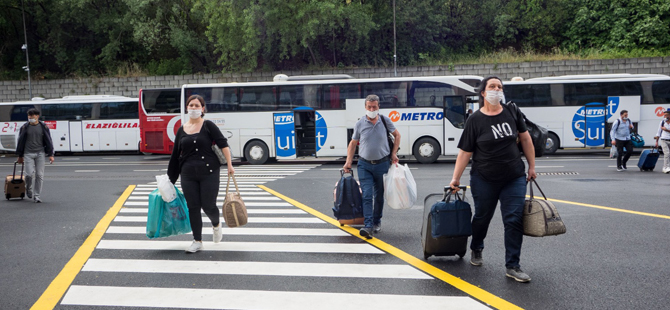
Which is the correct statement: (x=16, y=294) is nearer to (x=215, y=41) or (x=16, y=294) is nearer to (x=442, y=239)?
(x=442, y=239)

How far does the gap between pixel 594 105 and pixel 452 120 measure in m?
6.48

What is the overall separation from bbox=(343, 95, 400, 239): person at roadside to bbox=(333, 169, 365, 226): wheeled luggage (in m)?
0.20

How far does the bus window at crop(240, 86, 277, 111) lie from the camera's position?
827 inches

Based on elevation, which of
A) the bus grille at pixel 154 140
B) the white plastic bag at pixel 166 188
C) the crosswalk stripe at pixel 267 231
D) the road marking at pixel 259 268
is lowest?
the crosswalk stripe at pixel 267 231

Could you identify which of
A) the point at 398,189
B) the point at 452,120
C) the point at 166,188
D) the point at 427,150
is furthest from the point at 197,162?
the point at 452,120

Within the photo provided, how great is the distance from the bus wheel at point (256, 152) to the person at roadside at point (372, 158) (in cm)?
1392

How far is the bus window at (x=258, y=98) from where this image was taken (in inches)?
827

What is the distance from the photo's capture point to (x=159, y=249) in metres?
6.83

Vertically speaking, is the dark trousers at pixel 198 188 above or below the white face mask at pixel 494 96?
below

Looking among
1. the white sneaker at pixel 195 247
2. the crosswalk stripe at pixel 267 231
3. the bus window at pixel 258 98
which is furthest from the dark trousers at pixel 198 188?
the bus window at pixel 258 98

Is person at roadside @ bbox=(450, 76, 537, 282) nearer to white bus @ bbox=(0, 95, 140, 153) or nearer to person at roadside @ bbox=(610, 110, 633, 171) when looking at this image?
person at roadside @ bbox=(610, 110, 633, 171)

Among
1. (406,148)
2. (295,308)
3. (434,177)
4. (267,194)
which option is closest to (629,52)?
(406,148)

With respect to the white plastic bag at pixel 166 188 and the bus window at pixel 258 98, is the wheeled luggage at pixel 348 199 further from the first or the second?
the bus window at pixel 258 98

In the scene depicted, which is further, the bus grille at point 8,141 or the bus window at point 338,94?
the bus grille at point 8,141
